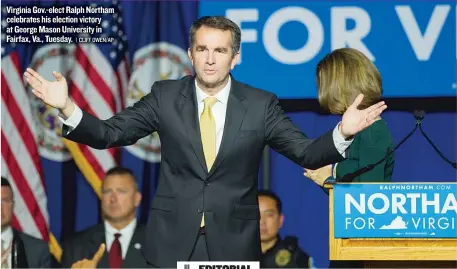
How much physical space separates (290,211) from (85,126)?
302 centimetres

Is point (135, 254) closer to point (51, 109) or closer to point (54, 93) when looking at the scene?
point (51, 109)

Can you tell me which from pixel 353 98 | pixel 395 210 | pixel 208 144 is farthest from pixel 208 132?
pixel 353 98

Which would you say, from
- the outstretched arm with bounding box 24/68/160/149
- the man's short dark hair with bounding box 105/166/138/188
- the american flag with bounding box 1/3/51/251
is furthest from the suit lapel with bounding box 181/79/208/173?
the american flag with bounding box 1/3/51/251

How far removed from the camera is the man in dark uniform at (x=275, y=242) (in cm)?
639

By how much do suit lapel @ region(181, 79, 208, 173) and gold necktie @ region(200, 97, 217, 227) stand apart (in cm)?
3

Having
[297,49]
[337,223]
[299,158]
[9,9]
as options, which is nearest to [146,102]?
[299,158]

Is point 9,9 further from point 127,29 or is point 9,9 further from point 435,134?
point 435,134

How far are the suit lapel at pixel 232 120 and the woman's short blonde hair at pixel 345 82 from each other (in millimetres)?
894

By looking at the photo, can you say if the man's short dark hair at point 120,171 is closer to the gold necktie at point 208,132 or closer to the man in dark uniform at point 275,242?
the man in dark uniform at point 275,242

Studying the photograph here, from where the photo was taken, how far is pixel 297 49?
6.40 meters

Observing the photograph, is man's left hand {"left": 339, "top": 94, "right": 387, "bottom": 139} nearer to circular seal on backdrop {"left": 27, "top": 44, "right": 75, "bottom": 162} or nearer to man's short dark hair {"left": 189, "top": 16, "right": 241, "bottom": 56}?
man's short dark hair {"left": 189, "top": 16, "right": 241, "bottom": 56}

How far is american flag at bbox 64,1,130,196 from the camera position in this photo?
659 centimetres

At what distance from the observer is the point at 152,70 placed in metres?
6.53

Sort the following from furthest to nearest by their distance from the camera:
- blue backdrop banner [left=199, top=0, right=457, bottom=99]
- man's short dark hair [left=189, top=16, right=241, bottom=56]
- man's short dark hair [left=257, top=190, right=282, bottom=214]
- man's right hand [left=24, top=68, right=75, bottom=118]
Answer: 1. man's short dark hair [left=257, top=190, right=282, bottom=214]
2. blue backdrop banner [left=199, top=0, right=457, bottom=99]
3. man's short dark hair [left=189, top=16, right=241, bottom=56]
4. man's right hand [left=24, top=68, right=75, bottom=118]
